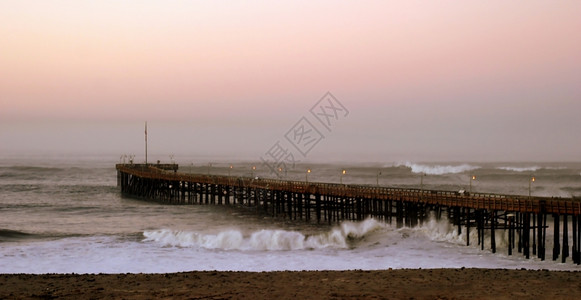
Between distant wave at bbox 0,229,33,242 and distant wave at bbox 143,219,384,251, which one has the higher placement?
distant wave at bbox 143,219,384,251

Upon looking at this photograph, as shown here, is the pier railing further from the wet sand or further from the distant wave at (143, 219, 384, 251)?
the wet sand

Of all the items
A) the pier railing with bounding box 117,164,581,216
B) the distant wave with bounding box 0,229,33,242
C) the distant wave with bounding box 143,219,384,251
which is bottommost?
the distant wave with bounding box 0,229,33,242

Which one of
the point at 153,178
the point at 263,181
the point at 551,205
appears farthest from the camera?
the point at 153,178

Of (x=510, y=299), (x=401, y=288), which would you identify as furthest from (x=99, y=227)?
(x=510, y=299)

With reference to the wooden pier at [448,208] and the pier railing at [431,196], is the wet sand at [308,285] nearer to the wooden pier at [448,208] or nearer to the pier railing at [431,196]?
the wooden pier at [448,208]

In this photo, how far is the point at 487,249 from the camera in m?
36.1

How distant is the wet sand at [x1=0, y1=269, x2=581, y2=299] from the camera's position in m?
20.9

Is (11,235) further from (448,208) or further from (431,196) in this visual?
(448,208)

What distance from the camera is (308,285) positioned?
22.7 metres

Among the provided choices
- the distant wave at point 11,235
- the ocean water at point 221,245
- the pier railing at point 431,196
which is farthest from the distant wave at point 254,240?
the distant wave at point 11,235

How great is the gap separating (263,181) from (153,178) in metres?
23.4

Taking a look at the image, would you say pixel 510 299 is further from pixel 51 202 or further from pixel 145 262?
pixel 51 202

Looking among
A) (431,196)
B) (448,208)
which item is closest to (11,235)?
(431,196)

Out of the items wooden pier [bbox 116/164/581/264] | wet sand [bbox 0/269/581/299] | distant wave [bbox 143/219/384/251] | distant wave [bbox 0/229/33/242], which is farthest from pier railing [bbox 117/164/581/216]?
distant wave [bbox 0/229/33/242]
